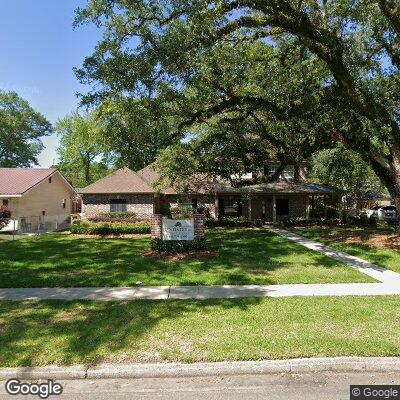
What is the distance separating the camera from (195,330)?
7008mm

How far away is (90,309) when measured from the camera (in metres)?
8.45

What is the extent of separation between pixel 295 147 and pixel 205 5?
11.0 meters

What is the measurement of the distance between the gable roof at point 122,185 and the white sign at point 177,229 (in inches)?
605

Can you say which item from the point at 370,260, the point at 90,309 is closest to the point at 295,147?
the point at 370,260

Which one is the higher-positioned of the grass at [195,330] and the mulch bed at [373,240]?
the mulch bed at [373,240]

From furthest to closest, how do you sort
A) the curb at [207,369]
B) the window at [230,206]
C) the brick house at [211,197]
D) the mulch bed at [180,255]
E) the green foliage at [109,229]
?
the window at [230,206]
the brick house at [211,197]
the green foliage at [109,229]
the mulch bed at [180,255]
the curb at [207,369]

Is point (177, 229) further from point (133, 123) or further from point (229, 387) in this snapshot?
point (229, 387)

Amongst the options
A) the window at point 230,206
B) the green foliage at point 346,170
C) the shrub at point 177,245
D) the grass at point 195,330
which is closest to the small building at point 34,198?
the window at point 230,206

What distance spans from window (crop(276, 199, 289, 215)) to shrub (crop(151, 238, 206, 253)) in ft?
60.0

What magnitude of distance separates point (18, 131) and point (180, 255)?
6072cm

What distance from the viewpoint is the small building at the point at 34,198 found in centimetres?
2784

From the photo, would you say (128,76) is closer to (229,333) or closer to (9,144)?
(229,333)

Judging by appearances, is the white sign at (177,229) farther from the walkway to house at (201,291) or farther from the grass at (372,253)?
the grass at (372,253)

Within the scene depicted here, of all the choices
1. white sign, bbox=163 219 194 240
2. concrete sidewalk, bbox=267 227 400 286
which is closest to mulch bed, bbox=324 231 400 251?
concrete sidewalk, bbox=267 227 400 286
